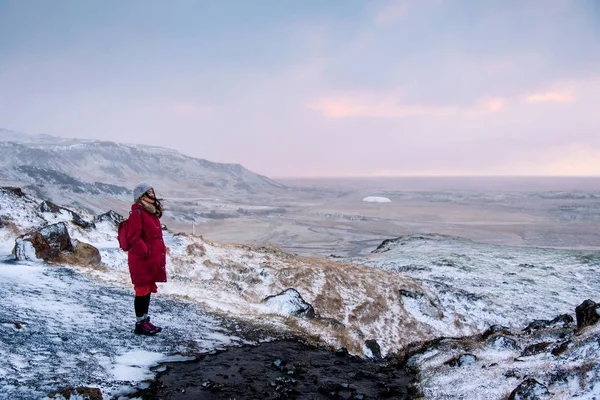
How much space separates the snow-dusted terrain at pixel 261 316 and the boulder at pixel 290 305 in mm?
57

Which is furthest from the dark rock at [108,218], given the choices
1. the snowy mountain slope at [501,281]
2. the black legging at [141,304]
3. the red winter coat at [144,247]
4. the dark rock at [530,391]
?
the dark rock at [530,391]

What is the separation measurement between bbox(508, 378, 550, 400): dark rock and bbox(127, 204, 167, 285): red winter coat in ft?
23.2

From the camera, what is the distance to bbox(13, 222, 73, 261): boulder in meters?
14.1

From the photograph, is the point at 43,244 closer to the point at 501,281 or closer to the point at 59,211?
the point at 59,211

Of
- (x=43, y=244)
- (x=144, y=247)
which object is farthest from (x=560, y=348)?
(x=43, y=244)

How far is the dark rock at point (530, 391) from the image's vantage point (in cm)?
653

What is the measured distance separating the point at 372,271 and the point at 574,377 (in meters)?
20.1

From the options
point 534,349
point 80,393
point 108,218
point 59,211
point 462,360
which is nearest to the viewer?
point 80,393

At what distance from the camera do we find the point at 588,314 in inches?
468

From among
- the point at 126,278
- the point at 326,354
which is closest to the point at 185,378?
the point at 326,354

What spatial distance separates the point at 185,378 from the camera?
7.14 metres

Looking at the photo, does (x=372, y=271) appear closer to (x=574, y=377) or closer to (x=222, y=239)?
(x=574, y=377)

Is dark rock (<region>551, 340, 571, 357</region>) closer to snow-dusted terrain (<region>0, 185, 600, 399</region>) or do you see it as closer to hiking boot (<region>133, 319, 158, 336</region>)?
snow-dusted terrain (<region>0, 185, 600, 399</region>)

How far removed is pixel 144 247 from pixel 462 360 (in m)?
7.94
